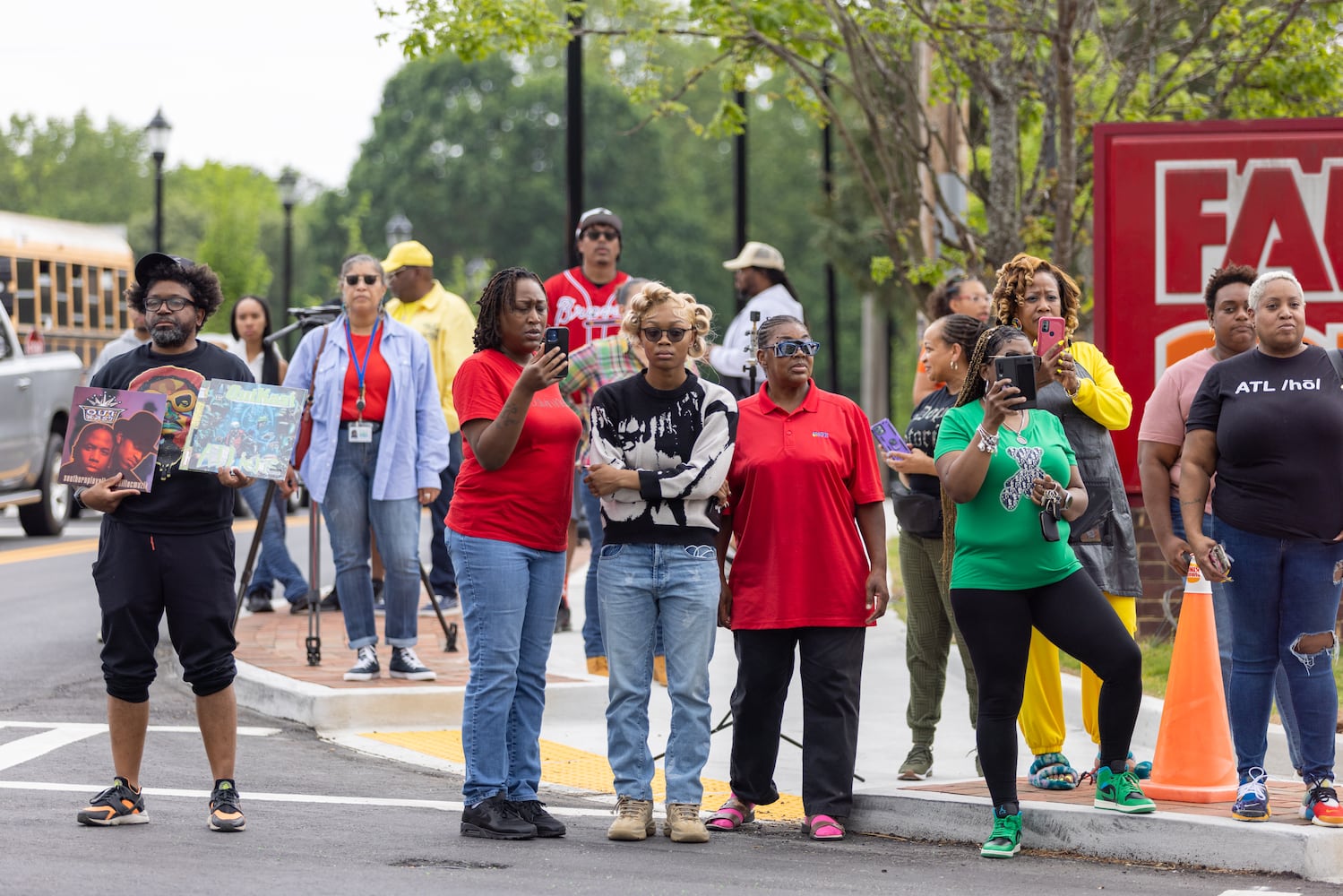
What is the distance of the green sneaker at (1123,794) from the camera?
20.2 ft

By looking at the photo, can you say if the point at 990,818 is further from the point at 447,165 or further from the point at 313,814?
the point at 447,165

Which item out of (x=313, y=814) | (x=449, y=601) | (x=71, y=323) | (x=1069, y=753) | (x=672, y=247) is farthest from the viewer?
(x=672, y=247)

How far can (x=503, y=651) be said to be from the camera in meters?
6.34

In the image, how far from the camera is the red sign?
10.4m

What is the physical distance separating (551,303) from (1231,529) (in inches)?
172

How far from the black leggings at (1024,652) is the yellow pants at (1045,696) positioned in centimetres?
67

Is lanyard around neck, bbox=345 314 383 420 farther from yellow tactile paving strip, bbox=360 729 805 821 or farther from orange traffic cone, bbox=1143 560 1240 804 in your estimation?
orange traffic cone, bbox=1143 560 1240 804

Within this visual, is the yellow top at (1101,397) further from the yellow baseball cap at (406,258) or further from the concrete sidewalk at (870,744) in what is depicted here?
the yellow baseball cap at (406,258)

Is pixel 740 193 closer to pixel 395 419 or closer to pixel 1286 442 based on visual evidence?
pixel 395 419

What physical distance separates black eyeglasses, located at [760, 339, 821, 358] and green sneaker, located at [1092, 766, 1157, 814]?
1.75 m

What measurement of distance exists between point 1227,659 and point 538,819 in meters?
2.69

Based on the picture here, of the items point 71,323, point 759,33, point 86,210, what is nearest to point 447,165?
point 86,210

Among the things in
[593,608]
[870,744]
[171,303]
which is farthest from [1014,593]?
[593,608]

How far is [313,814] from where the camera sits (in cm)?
665
